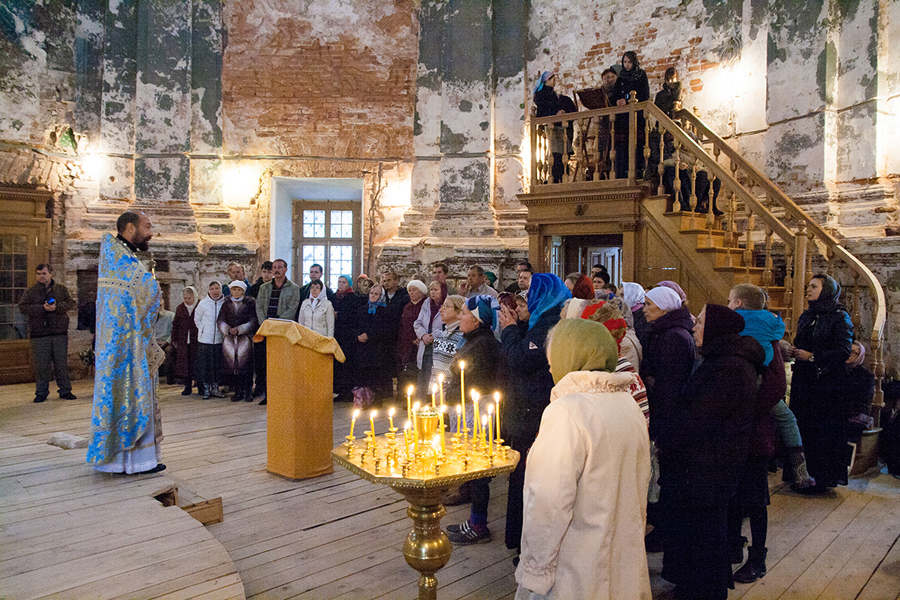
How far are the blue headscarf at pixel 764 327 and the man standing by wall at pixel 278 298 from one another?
5.37 m

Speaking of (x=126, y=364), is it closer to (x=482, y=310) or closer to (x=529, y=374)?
(x=482, y=310)

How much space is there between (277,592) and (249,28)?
9.44m

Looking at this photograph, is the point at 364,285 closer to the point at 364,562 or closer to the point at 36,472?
the point at 36,472

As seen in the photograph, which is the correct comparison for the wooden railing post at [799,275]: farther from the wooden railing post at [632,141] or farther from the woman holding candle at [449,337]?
the woman holding candle at [449,337]

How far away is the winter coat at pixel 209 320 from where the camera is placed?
8312 millimetres

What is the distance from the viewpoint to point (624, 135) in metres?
7.68

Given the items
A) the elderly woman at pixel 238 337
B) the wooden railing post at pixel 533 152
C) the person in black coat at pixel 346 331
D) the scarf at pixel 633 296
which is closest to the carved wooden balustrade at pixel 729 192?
the wooden railing post at pixel 533 152

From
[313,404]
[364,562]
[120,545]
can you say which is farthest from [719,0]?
[120,545]

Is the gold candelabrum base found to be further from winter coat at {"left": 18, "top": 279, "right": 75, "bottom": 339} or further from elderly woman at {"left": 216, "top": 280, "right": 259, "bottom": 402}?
winter coat at {"left": 18, "top": 279, "right": 75, "bottom": 339}

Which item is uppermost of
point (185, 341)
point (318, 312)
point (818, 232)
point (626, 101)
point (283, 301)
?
point (626, 101)

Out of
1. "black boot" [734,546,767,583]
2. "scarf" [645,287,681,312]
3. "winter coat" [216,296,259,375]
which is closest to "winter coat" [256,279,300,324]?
"winter coat" [216,296,259,375]

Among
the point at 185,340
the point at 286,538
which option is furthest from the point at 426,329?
the point at 185,340

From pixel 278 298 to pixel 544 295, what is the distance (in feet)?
16.3

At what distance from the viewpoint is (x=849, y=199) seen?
7551 millimetres
